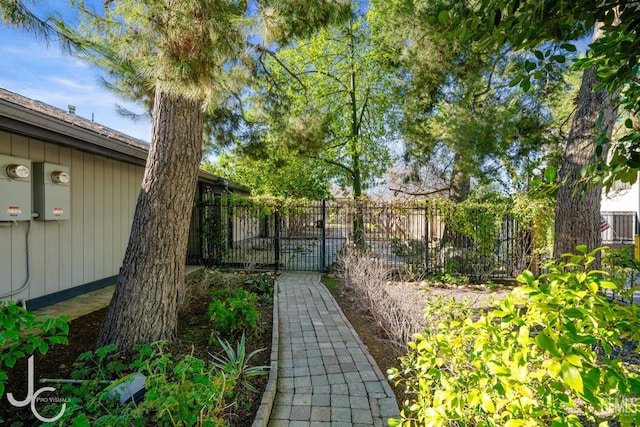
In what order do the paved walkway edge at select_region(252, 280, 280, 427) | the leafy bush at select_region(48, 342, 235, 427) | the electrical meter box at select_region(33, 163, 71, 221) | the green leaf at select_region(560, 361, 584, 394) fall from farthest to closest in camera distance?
the electrical meter box at select_region(33, 163, 71, 221), the paved walkway edge at select_region(252, 280, 280, 427), the leafy bush at select_region(48, 342, 235, 427), the green leaf at select_region(560, 361, 584, 394)

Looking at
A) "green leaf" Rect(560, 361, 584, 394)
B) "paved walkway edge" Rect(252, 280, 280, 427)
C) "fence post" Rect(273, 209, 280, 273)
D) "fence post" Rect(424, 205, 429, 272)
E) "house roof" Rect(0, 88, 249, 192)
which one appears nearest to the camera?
"green leaf" Rect(560, 361, 584, 394)

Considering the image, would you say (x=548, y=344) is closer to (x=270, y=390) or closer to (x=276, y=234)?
(x=270, y=390)

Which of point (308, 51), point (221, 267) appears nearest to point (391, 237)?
point (221, 267)

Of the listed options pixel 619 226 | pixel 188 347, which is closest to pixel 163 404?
→ pixel 188 347

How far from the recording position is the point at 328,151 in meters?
12.8

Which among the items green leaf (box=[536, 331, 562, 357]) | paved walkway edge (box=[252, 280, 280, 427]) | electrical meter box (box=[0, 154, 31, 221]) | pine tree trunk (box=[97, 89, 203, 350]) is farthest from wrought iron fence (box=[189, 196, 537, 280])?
green leaf (box=[536, 331, 562, 357])

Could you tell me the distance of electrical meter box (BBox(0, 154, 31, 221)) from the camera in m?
4.20

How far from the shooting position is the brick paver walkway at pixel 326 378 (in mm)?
2424

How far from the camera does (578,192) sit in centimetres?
471

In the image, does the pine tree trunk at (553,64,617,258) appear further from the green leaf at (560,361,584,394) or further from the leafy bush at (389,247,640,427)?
the green leaf at (560,361,584,394)

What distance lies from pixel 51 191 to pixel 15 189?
1.75ft

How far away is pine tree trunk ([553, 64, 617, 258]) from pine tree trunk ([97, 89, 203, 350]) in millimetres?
5116

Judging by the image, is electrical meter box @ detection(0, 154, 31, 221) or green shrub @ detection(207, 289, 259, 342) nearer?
green shrub @ detection(207, 289, 259, 342)

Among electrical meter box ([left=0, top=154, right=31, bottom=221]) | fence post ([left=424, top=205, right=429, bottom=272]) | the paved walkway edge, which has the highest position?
electrical meter box ([left=0, top=154, right=31, bottom=221])
